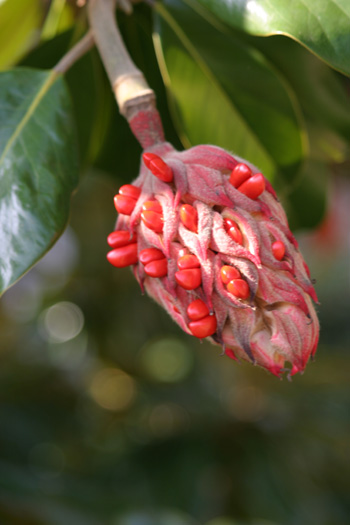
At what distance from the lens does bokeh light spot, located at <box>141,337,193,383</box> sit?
2.43 m

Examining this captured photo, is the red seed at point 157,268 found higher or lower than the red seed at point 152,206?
lower

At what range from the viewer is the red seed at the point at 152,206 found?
1.89 feet

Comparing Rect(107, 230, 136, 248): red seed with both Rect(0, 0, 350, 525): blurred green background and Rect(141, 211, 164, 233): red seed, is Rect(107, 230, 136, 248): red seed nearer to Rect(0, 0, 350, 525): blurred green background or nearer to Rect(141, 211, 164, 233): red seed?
Rect(141, 211, 164, 233): red seed

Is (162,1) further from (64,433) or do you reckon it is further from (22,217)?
(64,433)

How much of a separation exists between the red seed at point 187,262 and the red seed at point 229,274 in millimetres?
26

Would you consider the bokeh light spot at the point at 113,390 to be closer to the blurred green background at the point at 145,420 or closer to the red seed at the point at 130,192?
the blurred green background at the point at 145,420

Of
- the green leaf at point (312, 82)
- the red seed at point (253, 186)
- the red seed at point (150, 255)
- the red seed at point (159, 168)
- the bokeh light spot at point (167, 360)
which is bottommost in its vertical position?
the bokeh light spot at point (167, 360)

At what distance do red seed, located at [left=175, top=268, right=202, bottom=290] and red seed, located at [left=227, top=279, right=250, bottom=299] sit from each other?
0.03m

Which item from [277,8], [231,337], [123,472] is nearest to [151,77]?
[277,8]

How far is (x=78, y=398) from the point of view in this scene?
2.46 m

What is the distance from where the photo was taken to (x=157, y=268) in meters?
0.56

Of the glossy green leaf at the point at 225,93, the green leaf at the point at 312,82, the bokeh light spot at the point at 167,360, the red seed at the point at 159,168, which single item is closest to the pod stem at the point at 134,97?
the red seed at the point at 159,168

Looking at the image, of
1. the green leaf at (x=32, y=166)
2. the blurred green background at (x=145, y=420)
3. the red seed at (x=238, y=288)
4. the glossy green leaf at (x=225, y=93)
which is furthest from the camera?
the blurred green background at (x=145, y=420)

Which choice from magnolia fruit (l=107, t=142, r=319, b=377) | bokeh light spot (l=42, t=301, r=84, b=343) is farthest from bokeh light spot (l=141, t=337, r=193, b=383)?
magnolia fruit (l=107, t=142, r=319, b=377)
